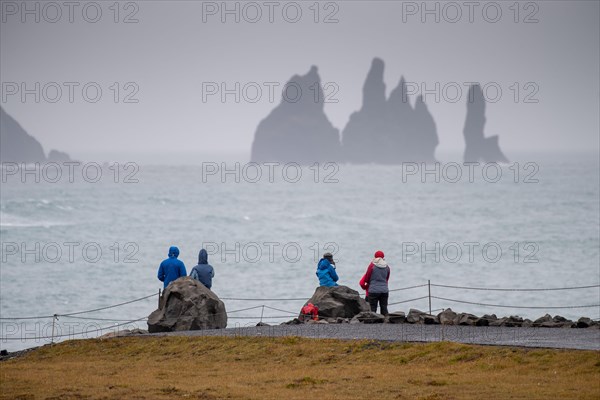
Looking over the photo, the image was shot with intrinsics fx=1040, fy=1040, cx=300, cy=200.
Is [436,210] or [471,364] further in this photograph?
[436,210]

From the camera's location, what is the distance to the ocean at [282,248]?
54.0 meters

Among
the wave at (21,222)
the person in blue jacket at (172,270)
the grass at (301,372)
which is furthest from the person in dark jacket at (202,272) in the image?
the wave at (21,222)

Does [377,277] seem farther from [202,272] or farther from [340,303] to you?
[202,272]

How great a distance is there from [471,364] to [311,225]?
298ft

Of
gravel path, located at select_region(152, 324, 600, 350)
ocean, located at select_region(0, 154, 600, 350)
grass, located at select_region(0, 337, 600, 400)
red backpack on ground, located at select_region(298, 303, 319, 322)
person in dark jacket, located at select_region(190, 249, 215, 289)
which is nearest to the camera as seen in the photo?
grass, located at select_region(0, 337, 600, 400)

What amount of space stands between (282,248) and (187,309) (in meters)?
59.1

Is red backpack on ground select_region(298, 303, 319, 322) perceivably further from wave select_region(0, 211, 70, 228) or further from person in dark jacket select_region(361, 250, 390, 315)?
wave select_region(0, 211, 70, 228)

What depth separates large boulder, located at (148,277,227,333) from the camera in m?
26.8

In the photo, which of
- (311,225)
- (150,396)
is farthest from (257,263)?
(150,396)

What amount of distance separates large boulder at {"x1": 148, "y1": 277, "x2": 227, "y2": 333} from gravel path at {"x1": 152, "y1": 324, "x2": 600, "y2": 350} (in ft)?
2.11

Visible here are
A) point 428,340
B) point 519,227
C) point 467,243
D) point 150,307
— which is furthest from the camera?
point 519,227

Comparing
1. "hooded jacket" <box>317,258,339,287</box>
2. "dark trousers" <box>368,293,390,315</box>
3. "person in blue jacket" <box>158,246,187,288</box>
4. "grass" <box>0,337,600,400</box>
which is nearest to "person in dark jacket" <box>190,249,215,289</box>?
"person in blue jacket" <box>158,246,187,288</box>

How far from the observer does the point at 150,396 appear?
1891 centimetres

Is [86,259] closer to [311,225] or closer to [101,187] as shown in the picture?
[311,225]
